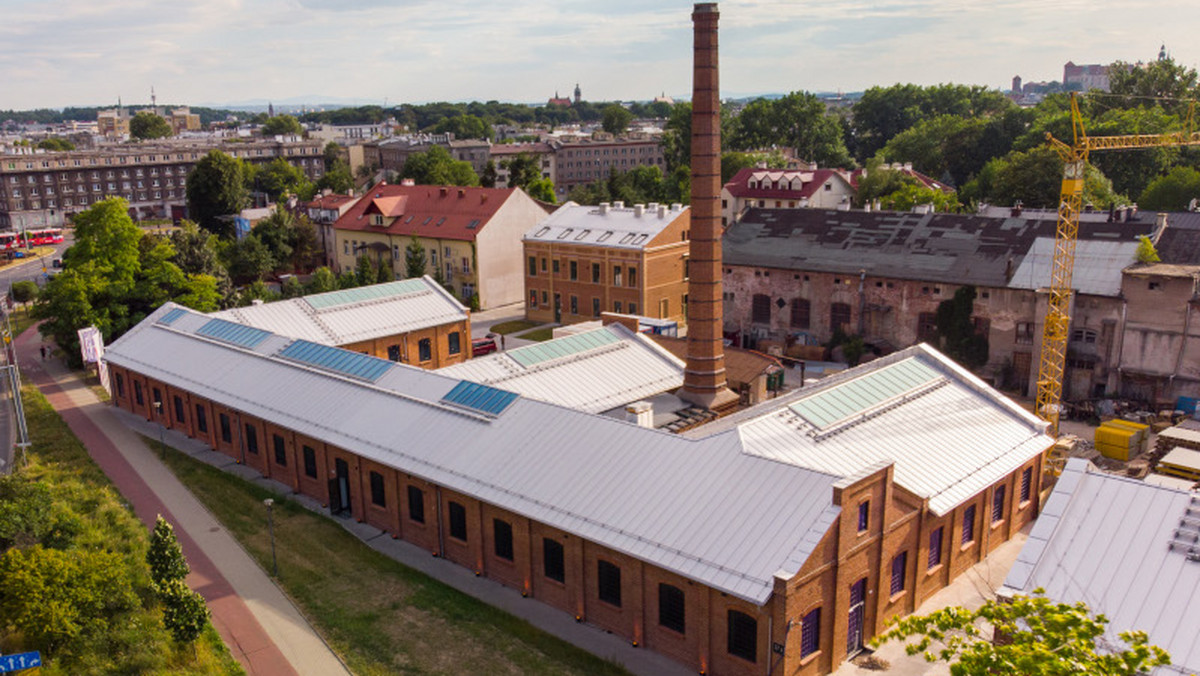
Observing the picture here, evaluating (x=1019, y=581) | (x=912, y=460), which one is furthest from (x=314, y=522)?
(x=1019, y=581)

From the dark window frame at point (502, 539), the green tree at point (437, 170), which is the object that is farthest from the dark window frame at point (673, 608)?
the green tree at point (437, 170)

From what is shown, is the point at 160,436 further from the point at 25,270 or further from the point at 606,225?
the point at 25,270

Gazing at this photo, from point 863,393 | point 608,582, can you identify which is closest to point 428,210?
point 863,393

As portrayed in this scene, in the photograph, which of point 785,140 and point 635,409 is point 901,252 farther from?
point 785,140

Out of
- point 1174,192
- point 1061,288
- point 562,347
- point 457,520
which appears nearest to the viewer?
point 457,520

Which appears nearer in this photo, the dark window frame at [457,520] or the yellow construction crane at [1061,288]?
the dark window frame at [457,520]

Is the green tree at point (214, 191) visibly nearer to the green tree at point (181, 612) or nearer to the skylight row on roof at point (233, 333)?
the skylight row on roof at point (233, 333)
